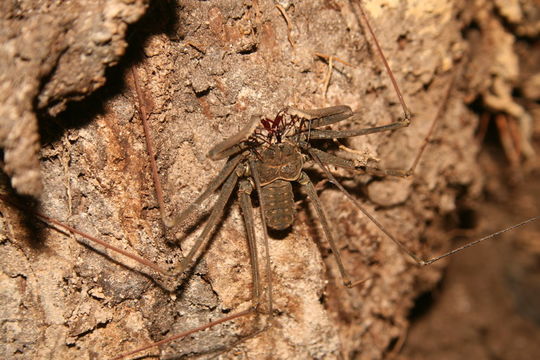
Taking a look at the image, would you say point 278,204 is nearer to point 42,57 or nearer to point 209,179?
point 209,179

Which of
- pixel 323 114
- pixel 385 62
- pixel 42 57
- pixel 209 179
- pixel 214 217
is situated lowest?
pixel 214 217

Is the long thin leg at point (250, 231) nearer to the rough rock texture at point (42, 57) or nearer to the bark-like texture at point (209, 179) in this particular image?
the bark-like texture at point (209, 179)

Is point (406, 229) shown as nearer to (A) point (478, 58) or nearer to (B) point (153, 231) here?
(A) point (478, 58)

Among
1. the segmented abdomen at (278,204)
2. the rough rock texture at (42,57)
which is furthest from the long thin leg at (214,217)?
the rough rock texture at (42,57)

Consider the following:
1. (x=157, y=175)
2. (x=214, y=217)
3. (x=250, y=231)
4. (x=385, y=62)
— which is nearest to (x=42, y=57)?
(x=157, y=175)

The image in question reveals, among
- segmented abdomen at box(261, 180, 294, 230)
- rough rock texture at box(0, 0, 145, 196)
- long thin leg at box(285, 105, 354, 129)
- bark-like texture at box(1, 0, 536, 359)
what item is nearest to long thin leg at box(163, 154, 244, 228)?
bark-like texture at box(1, 0, 536, 359)

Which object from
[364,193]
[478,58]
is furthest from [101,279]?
[478,58]

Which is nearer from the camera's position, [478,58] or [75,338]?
[75,338]
